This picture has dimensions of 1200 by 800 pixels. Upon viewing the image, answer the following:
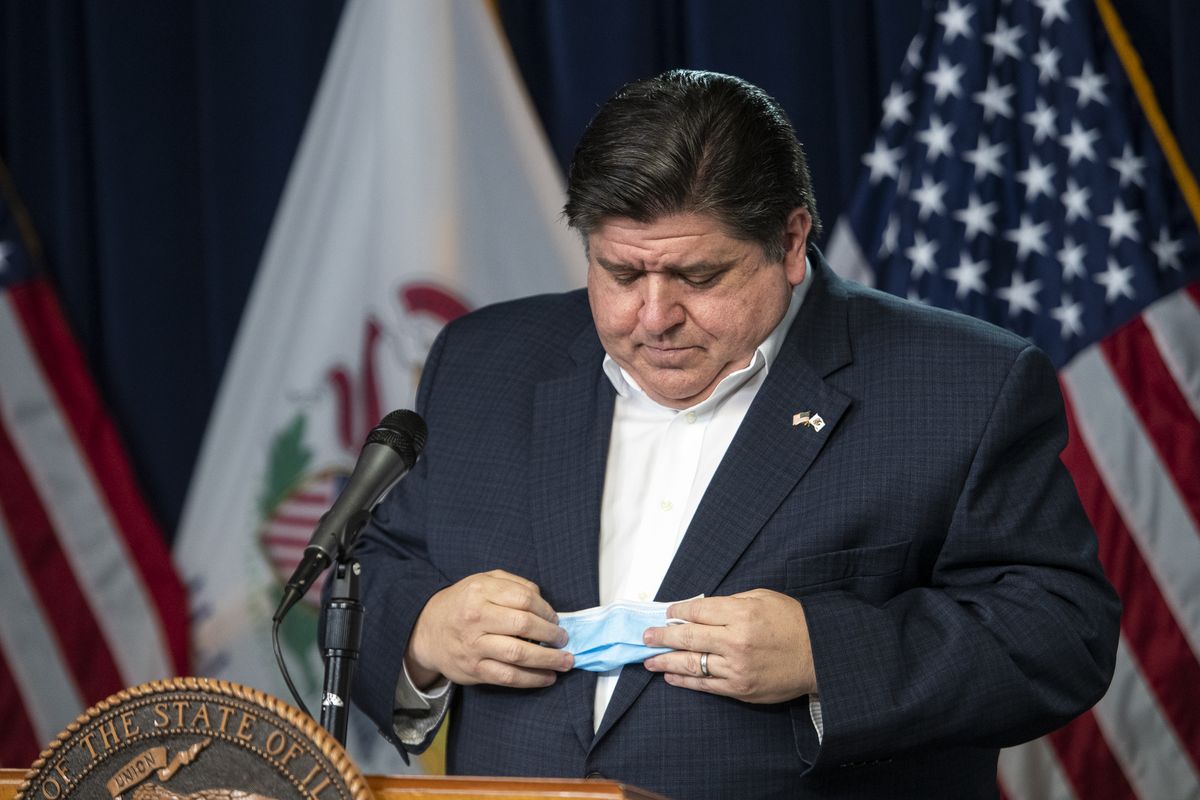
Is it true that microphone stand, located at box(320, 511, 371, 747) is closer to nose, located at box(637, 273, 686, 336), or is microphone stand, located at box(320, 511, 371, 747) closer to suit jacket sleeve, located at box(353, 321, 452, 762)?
suit jacket sleeve, located at box(353, 321, 452, 762)

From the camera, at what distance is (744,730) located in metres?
1.84

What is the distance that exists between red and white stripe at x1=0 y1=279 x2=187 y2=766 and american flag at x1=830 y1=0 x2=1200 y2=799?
6.47ft

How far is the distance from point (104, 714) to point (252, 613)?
7.65 ft

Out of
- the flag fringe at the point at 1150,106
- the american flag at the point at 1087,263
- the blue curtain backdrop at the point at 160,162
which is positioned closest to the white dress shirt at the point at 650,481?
the american flag at the point at 1087,263

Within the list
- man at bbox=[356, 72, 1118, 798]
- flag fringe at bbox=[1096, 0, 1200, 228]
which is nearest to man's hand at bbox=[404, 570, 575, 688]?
man at bbox=[356, 72, 1118, 798]

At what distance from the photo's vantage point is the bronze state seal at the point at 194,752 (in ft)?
4.27

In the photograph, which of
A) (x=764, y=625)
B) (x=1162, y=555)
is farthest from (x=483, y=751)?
(x=1162, y=555)

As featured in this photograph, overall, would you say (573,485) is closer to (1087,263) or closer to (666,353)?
(666,353)

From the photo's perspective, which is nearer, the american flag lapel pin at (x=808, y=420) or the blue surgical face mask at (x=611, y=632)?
the blue surgical face mask at (x=611, y=632)

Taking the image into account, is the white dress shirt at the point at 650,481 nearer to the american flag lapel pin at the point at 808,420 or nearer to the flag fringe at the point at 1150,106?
the american flag lapel pin at the point at 808,420

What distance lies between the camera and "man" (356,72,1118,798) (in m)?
1.78

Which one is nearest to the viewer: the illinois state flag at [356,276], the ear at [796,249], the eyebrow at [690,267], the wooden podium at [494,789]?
the wooden podium at [494,789]

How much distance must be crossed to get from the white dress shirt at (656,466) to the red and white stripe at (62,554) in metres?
1.98

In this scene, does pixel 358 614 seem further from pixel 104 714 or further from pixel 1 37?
pixel 1 37
